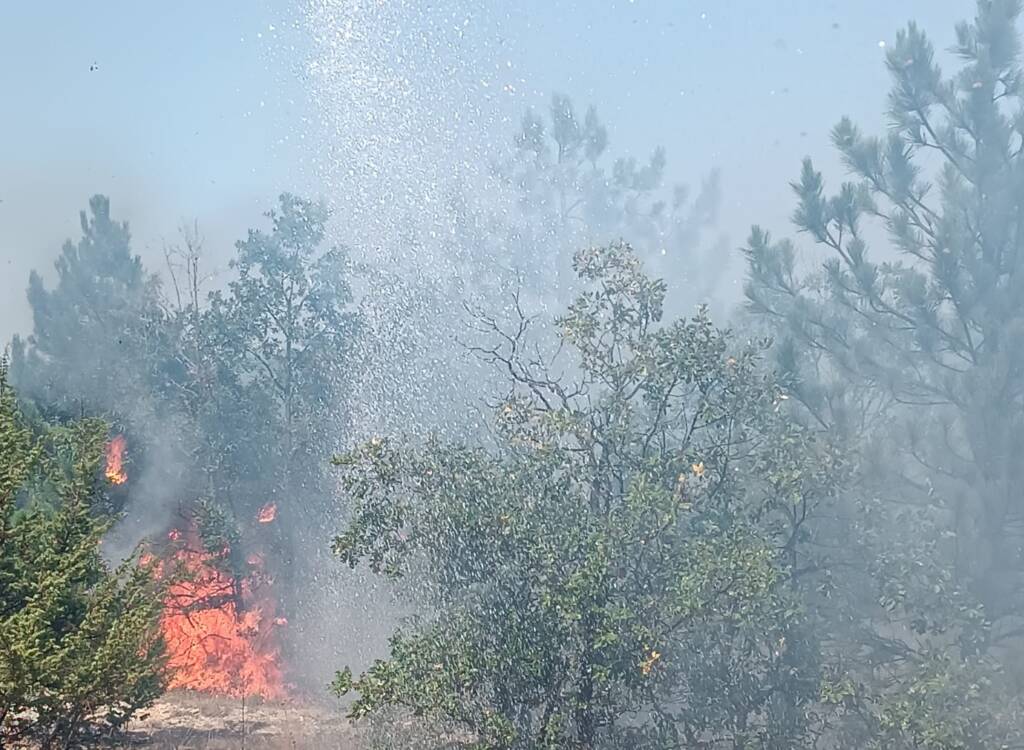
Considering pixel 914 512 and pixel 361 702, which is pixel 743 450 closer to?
pixel 914 512

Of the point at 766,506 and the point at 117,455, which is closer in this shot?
the point at 766,506

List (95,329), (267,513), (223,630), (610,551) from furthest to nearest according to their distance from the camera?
(95,329), (267,513), (223,630), (610,551)

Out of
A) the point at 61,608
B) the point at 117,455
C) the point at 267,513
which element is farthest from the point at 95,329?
the point at 61,608

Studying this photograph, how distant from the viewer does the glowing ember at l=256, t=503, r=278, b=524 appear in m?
27.9

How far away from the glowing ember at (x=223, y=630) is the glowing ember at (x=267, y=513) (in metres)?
1.98

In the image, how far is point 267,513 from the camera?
2814cm

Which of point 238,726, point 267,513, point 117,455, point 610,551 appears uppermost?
point 117,455

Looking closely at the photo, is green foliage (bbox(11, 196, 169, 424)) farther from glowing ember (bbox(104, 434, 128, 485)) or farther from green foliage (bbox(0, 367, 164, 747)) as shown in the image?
green foliage (bbox(0, 367, 164, 747))

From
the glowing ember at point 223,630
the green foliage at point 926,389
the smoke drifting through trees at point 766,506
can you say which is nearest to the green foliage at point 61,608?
the smoke drifting through trees at point 766,506

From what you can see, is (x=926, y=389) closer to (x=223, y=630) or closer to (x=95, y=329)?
(x=223, y=630)

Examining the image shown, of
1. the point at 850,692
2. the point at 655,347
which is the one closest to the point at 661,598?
the point at 850,692

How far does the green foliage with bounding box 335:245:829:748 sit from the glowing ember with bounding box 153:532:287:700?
436 inches

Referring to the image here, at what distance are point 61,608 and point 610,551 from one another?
5762mm

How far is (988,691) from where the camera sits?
469 inches
